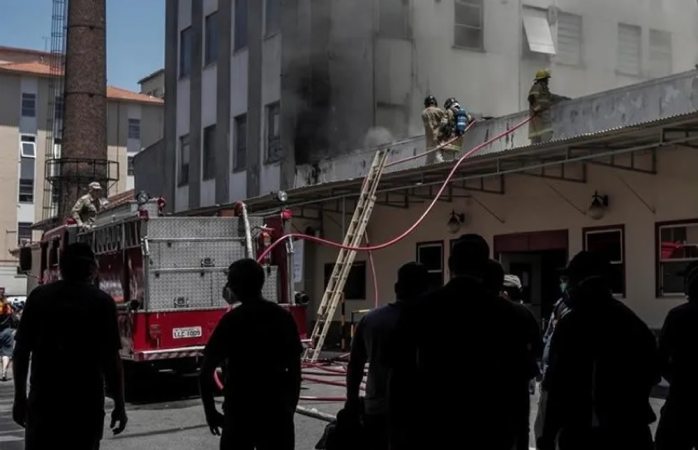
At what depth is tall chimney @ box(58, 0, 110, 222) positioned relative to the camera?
29.5 meters

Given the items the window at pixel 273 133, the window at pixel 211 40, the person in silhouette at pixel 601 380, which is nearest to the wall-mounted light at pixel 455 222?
the window at pixel 273 133

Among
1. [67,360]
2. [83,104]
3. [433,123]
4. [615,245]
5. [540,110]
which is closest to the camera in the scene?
[67,360]

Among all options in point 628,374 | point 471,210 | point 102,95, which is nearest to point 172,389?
point 471,210

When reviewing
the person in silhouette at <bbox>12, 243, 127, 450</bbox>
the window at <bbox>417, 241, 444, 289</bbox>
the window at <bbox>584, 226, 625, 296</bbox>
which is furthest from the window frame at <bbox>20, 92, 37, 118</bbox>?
the person in silhouette at <bbox>12, 243, 127, 450</bbox>

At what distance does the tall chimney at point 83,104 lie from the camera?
1161 inches

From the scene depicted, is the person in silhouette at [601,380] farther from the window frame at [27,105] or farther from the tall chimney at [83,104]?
the window frame at [27,105]

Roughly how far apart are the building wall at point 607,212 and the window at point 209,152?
27.9 feet

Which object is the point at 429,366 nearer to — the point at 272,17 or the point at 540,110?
the point at 540,110

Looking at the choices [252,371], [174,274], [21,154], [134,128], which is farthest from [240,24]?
[134,128]

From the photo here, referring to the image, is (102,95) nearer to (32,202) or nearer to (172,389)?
(172,389)

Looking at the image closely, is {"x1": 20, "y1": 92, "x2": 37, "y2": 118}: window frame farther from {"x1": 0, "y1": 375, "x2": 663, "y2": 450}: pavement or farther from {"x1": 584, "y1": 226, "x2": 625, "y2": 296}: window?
{"x1": 584, "y1": 226, "x2": 625, "y2": 296}: window

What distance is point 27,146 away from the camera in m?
61.9

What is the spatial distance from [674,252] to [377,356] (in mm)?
9312

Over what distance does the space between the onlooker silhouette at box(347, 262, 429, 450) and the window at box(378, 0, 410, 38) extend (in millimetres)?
17605
